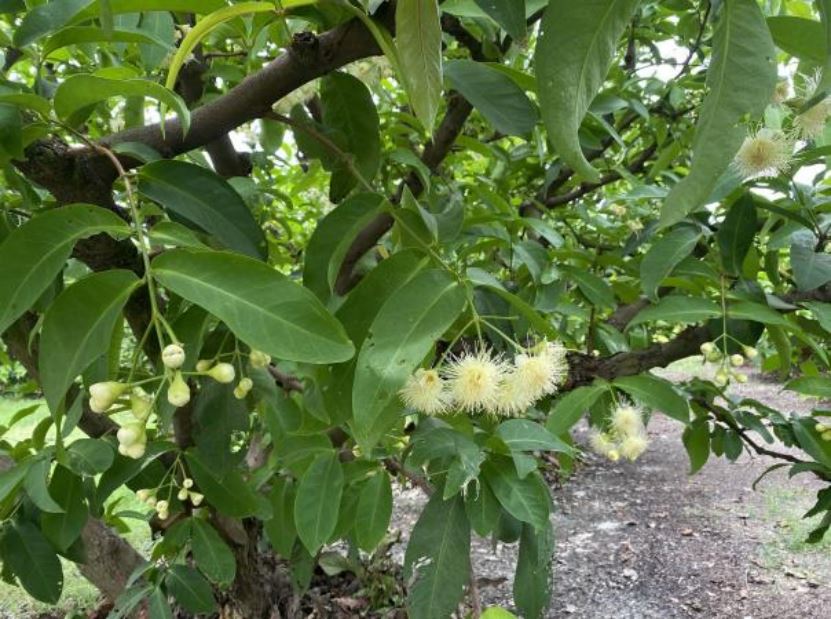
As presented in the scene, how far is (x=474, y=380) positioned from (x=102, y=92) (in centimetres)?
46

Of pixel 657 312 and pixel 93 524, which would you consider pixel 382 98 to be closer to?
pixel 657 312

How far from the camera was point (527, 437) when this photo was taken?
0.87 metres

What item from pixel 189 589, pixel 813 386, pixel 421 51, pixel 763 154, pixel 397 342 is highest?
pixel 763 154

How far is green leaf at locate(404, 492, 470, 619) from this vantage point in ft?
2.85

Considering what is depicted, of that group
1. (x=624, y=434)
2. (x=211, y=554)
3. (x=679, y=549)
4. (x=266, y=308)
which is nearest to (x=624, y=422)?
(x=624, y=434)

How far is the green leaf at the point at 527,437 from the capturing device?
85 centimetres

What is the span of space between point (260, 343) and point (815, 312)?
2.67ft

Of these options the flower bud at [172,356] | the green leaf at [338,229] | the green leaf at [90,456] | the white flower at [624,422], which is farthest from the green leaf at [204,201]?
the white flower at [624,422]

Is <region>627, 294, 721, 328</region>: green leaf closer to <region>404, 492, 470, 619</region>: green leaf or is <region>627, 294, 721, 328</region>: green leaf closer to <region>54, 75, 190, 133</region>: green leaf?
<region>404, 492, 470, 619</region>: green leaf

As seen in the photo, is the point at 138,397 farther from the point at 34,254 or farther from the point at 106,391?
the point at 34,254

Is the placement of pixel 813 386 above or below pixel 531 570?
above

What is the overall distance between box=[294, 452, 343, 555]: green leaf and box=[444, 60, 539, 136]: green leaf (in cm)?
50

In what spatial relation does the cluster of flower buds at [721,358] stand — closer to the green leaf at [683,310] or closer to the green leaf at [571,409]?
the green leaf at [683,310]

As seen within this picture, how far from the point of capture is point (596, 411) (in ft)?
4.54
